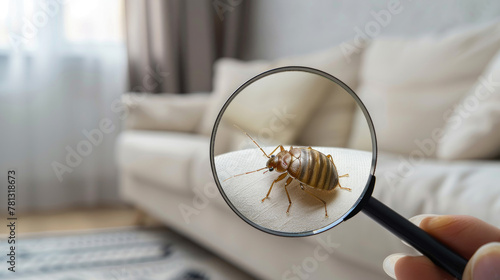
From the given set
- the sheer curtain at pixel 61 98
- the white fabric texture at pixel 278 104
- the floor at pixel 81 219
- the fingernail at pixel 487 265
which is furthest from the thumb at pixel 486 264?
the sheer curtain at pixel 61 98

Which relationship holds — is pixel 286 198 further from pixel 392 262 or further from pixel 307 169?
pixel 392 262

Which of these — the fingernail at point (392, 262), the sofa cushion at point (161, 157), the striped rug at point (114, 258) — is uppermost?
the fingernail at point (392, 262)

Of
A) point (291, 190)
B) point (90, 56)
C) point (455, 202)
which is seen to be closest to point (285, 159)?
point (291, 190)

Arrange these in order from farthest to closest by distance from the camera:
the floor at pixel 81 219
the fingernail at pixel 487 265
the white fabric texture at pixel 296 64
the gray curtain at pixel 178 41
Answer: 1. the gray curtain at pixel 178 41
2. the floor at pixel 81 219
3. the white fabric texture at pixel 296 64
4. the fingernail at pixel 487 265

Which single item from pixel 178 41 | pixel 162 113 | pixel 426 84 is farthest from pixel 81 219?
pixel 426 84

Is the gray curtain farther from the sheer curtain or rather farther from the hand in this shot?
the hand

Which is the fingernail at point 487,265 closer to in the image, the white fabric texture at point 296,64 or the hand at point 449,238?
the hand at point 449,238
